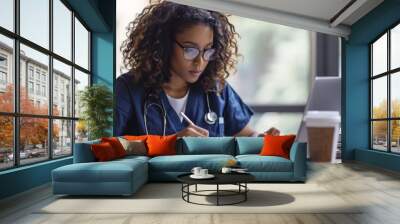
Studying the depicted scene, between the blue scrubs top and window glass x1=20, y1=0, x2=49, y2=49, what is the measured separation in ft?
8.44

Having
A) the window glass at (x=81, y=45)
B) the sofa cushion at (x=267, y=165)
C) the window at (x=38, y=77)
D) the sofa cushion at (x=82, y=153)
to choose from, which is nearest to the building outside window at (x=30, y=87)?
the window at (x=38, y=77)

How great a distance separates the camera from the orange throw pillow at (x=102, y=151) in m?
5.68

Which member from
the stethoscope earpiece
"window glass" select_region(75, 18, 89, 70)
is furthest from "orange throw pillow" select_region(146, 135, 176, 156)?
"window glass" select_region(75, 18, 89, 70)

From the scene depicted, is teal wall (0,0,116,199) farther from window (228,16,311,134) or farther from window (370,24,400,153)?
window (370,24,400,153)

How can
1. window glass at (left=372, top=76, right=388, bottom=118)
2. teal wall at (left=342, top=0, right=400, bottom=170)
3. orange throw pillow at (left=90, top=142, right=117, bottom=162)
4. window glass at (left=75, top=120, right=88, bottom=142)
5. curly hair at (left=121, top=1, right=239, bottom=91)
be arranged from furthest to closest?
teal wall at (left=342, top=0, right=400, bottom=170), window glass at (left=372, top=76, right=388, bottom=118), curly hair at (left=121, top=1, right=239, bottom=91), window glass at (left=75, top=120, right=88, bottom=142), orange throw pillow at (left=90, top=142, right=117, bottom=162)

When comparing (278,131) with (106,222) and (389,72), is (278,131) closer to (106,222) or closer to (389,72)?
(389,72)

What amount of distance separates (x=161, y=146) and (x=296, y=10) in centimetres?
401

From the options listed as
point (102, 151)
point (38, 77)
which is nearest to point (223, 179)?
point (102, 151)

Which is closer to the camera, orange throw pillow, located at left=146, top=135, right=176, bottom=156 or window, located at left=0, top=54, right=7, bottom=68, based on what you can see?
window, located at left=0, top=54, right=7, bottom=68

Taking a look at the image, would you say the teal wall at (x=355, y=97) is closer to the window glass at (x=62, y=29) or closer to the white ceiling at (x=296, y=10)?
the white ceiling at (x=296, y=10)

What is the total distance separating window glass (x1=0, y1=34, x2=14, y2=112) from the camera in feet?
15.8

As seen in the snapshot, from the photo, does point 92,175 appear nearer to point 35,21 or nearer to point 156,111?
point 35,21

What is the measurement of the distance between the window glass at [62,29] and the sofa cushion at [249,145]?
3.46 meters

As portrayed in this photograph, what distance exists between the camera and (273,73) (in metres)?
8.98
